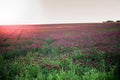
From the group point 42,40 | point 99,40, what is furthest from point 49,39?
point 99,40

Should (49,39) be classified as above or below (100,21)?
below

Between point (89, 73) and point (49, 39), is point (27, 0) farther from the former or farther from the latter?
point (89, 73)

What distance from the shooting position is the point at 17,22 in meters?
1.99

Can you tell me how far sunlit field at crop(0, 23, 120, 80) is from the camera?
184 cm

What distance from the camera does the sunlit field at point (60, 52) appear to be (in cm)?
184

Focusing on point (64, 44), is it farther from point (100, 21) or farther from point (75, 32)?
point (100, 21)

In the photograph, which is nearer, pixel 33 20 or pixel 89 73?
pixel 89 73

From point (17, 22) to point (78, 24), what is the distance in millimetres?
696

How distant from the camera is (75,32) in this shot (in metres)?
2.01

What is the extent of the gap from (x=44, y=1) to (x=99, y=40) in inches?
30.2

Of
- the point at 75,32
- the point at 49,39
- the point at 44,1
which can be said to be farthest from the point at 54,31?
the point at 44,1

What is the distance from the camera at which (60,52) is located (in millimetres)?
1934

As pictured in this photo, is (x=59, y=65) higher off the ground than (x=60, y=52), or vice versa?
(x=60, y=52)

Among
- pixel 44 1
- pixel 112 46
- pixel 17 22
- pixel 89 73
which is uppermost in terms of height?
pixel 44 1
